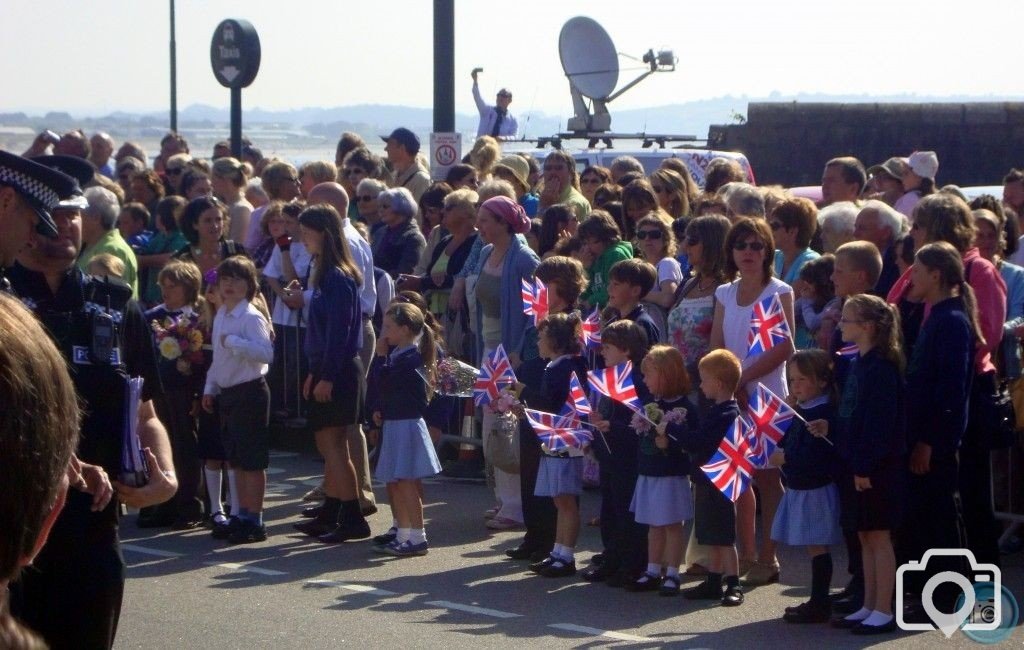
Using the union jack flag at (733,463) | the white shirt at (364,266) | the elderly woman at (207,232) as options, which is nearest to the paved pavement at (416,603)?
the union jack flag at (733,463)

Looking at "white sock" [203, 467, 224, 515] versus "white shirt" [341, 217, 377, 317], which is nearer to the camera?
"white sock" [203, 467, 224, 515]

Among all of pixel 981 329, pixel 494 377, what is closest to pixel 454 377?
pixel 494 377

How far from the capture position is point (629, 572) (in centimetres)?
724

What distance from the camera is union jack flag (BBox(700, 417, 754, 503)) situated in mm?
6727

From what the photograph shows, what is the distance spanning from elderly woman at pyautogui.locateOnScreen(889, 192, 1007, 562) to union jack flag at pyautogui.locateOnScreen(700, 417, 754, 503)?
2.99ft

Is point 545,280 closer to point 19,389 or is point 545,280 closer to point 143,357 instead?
point 143,357

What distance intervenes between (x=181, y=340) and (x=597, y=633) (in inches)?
139

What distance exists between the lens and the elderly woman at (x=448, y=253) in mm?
9922

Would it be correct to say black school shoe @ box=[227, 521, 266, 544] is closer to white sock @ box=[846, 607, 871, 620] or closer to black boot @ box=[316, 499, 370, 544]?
black boot @ box=[316, 499, 370, 544]

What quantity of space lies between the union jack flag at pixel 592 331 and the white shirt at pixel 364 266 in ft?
5.25

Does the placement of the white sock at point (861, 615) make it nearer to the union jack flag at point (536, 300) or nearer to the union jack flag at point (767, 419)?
the union jack flag at point (767, 419)

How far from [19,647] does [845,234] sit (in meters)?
7.25

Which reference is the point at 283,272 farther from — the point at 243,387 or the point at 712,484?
the point at 712,484

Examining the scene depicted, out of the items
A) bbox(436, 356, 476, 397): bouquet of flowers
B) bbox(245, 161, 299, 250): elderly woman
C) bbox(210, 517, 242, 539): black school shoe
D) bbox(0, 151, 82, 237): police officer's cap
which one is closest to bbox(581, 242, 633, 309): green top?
bbox(436, 356, 476, 397): bouquet of flowers
